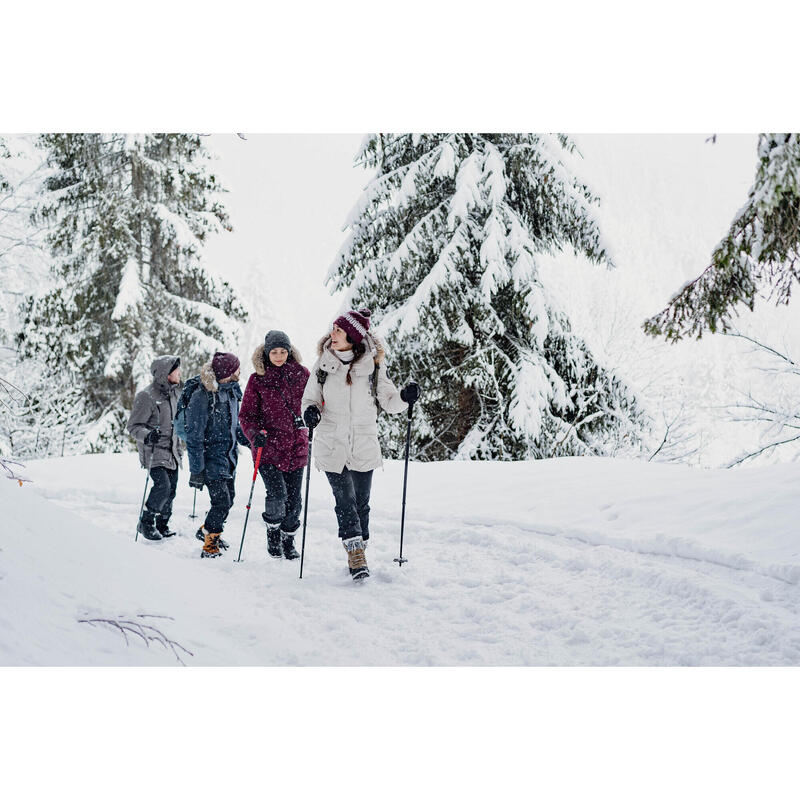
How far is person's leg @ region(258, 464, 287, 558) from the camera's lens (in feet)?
16.0

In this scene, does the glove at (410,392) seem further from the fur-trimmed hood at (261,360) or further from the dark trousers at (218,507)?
the dark trousers at (218,507)

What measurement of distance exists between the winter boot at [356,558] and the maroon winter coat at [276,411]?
0.74m

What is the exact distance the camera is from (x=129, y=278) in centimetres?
1195

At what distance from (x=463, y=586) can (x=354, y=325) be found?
70.9 inches

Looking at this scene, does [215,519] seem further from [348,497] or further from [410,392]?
[410,392]

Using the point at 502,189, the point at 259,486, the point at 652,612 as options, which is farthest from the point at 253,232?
the point at 652,612

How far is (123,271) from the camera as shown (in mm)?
12039

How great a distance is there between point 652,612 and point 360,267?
6884 mm

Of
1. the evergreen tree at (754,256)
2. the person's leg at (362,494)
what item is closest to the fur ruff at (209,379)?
the person's leg at (362,494)

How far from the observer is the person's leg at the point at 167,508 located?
19.0 ft

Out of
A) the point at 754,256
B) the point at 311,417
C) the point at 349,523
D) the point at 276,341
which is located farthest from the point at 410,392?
the point at 754,256

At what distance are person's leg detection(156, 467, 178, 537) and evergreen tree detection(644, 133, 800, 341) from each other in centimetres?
392

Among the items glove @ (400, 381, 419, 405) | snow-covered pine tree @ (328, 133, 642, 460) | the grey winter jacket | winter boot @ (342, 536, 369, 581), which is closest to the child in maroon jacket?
winter boot @ (342, 536, 369, 581)

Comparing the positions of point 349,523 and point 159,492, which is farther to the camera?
point 159,492
